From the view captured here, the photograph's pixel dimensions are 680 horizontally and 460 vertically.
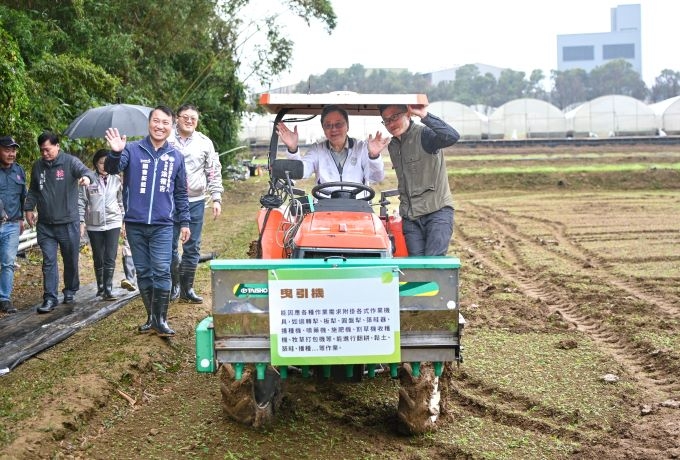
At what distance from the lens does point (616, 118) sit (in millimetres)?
53250

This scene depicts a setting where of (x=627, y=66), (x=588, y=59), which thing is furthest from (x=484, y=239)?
(x=588, y=59)

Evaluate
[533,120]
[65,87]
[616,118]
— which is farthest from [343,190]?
[533,120]

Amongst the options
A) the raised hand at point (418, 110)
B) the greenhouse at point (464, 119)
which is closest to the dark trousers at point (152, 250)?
the raised hand at point (418, 110)

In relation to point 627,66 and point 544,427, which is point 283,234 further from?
point 627,66

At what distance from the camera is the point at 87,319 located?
886 centimetres

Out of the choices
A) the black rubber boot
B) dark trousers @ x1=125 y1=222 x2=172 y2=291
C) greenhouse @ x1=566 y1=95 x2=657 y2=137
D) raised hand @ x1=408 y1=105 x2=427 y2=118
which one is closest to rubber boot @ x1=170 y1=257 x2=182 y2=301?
dark trousers @ x1=125 y1=222 x2=172 y2=291

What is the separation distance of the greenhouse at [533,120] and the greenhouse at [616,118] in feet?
3.91

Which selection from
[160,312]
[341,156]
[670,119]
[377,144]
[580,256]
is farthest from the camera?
[670,119]

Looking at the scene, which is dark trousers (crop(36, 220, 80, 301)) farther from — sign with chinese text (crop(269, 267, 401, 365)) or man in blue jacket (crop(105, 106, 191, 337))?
sign with chinese text (crop(269, 267, 401, 365))

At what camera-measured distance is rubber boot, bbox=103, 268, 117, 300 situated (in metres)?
9.84

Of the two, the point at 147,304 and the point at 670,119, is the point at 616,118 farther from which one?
the point at 147,304

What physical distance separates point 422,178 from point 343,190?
2.22 ft

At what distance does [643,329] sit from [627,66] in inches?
3571

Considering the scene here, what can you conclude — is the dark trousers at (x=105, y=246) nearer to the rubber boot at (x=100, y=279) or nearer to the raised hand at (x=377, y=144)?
the rubber boot at (x=100, y=279)
